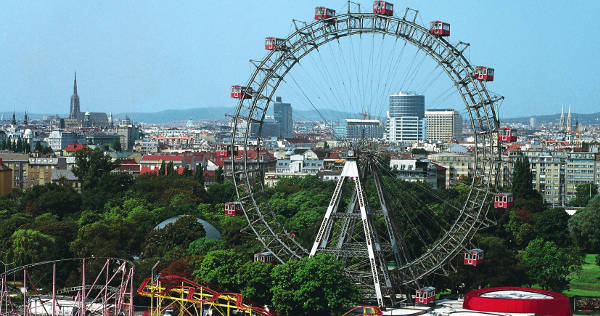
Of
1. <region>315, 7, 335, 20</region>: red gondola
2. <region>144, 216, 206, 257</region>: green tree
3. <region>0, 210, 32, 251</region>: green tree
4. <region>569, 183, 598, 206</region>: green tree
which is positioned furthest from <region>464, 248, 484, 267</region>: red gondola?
<region>569, 183, 598, 206</region>: green tree

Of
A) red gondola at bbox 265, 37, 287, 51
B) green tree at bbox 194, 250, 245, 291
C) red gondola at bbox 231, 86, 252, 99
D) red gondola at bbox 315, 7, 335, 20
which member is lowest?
green tree at bbox 194, 250, 245, 291

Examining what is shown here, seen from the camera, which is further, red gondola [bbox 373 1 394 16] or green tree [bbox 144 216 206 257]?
green tree [bbox 144 216 206 257]

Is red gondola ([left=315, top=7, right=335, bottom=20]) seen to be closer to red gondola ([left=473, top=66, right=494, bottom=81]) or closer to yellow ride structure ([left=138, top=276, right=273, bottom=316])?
red gondola ([left=473, top=66, right=494, bottom=81])

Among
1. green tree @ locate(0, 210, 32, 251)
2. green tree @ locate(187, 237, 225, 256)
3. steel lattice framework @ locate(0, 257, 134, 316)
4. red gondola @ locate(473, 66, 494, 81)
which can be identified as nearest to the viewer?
steel lattice framework @ locate(0, 257, 134, 316)

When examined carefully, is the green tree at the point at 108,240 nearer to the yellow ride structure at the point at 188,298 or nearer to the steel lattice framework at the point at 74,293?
the steel lattice framework at the point at 74,293

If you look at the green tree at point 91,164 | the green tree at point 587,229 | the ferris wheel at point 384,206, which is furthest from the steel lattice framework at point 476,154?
the green tree at point 91,164

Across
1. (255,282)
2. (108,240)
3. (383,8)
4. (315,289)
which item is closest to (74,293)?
(108,240)

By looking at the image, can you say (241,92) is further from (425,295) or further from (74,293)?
(425,295)
